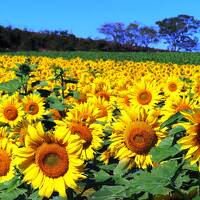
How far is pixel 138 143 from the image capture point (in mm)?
3773

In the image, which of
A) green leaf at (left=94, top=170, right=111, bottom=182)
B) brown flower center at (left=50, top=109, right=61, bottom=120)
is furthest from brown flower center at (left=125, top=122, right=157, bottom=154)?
brown flower center at (left=50, top=109, right=61, bottom=120)

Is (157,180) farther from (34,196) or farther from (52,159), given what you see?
(34,196)

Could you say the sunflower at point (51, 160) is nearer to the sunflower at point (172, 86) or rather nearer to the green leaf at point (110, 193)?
the green leaf at point (110, 193)

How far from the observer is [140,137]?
12.2 ft

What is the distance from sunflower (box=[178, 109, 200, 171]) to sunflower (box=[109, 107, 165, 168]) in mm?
966

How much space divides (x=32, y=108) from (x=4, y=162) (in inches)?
87.8

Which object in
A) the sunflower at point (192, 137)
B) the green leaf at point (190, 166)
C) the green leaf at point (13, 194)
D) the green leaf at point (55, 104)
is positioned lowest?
the green leaf at point (13, 194)

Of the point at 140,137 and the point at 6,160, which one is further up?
the point at 140,137

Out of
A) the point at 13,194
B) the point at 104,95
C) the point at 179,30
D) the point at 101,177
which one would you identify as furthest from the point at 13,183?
the point at 179,30

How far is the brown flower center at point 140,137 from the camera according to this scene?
12.3 ft

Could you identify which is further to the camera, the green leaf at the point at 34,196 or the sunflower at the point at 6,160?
the sunflower at the point at 6,160

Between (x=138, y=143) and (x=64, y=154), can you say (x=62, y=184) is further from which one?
(x=138, y=143)

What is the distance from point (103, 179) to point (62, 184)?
44 cm

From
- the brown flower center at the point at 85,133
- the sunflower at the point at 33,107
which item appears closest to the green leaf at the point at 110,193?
the brown flower center at the point at 85,133
